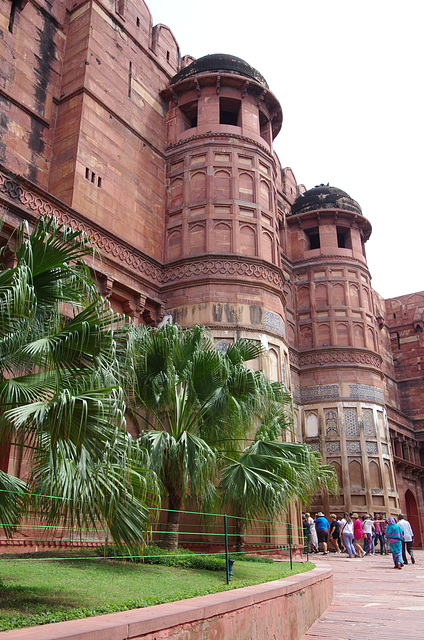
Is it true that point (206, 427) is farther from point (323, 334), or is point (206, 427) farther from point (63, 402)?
point (323, 334)

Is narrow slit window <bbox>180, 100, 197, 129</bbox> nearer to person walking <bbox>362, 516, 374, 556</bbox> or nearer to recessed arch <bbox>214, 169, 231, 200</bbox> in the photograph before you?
recessed arch <bbox>214, 169, 231, 200</bbox>

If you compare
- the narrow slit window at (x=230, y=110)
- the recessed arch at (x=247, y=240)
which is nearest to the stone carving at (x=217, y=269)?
the recessed arch at (x=247, y=240)

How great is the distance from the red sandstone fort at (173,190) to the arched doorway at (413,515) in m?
9.44

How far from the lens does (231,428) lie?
10.4 meters

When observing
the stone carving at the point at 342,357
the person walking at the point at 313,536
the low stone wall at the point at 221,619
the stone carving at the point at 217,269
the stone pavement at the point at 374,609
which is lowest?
the stone pavement at the point at 374,609

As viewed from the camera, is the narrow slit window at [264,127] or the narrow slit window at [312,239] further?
the narrow slit window at [312,239]

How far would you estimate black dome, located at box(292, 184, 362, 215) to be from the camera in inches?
1053

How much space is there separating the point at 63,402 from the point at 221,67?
1780cm

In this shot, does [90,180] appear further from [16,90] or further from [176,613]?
[176,613]

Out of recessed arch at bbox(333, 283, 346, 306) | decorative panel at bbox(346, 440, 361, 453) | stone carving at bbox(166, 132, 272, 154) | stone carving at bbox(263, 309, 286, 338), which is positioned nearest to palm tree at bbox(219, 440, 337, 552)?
stone carving at bbox(263, 309, 286, 338)

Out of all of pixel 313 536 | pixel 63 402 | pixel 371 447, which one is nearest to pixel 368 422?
pixel 371 447

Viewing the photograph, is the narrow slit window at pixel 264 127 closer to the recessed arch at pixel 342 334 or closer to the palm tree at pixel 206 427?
the recessed arch at pixel 342 334

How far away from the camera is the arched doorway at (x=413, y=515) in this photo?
30375 mm

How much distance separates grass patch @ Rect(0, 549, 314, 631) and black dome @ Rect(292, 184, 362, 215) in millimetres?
19996
